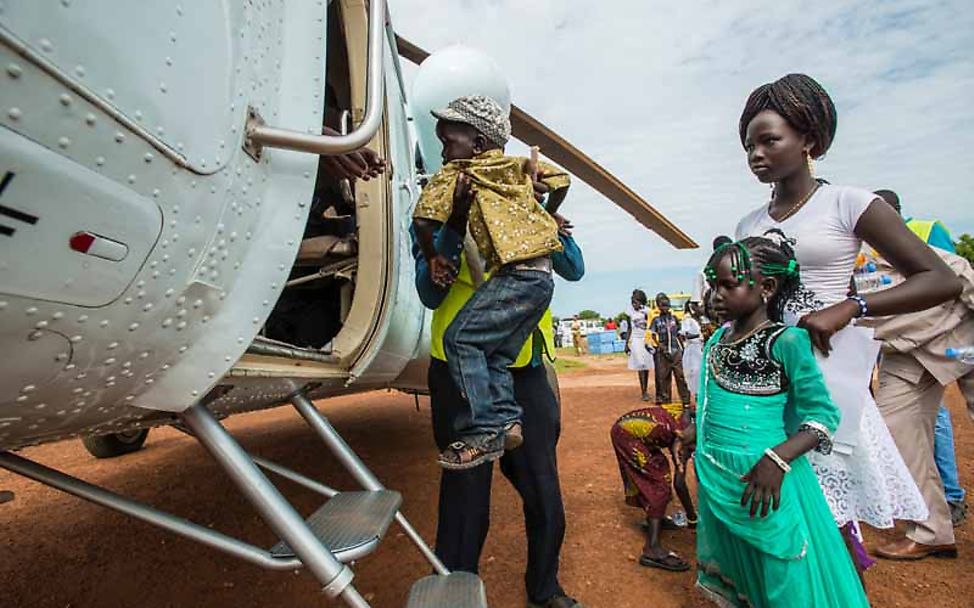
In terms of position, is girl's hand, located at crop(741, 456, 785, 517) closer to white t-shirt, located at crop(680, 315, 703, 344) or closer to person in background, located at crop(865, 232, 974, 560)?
person in background, located at crop(865, 232, 974, 560)

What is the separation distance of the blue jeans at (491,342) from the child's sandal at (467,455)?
0.03 m

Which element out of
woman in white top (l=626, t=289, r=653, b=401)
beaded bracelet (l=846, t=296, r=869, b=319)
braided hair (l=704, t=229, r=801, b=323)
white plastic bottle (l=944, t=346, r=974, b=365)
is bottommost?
woman in white top (l=626, t=289, r=653, b=401)

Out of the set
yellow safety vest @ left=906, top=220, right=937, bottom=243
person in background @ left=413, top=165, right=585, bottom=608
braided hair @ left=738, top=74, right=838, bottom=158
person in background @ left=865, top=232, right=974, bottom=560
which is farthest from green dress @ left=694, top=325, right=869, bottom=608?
yellow safety vest @ left=906, top=220, right=937, bottom=243

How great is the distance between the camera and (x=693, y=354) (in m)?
2.23

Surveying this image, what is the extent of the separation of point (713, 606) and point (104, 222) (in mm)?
2478

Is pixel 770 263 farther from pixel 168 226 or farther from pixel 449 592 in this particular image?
pixel 168 226

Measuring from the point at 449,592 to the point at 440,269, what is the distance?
1.00m

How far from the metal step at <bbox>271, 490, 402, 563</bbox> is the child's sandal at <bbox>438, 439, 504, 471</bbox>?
24cm

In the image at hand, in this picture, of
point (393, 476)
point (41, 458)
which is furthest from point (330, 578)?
point (41, 458)

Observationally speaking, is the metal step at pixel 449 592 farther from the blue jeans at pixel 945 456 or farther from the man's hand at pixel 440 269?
the blue jeans at pixel 945 456

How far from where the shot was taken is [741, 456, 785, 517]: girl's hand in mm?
1591

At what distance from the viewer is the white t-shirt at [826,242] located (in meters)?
1.75

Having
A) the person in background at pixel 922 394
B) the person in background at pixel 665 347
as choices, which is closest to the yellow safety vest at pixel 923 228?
the person in background at pixel 922 394

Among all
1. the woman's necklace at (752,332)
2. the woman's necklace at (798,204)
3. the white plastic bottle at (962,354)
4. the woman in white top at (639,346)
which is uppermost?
the woman's necklace at (798,204)
